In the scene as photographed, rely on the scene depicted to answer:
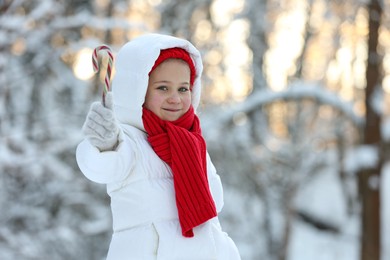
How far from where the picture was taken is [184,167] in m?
2.41

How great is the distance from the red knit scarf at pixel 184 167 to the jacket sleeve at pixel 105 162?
16 centimetres

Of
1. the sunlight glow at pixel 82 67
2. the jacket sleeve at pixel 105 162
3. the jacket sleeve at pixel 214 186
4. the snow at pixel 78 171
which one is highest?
the sunlight glow at pixel 82 67

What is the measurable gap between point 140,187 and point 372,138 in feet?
25.4

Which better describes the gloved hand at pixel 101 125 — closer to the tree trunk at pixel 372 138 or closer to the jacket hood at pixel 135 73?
the jacket hood at pixel 135 73

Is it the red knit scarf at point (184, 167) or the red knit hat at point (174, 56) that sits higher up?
the red knit hat at point (174, 56)

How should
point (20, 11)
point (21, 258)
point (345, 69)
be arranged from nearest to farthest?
point (21, 258), point (20, 11), point (345, 69)

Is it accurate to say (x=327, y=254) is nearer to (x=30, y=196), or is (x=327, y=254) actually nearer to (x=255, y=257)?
(x=255, y=257)

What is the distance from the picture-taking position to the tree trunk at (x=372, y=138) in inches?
377

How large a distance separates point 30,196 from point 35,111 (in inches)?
82.7

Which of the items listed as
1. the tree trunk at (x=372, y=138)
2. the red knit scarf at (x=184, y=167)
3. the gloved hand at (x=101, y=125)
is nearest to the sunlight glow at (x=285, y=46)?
the tree trunk at (x=372, y=138)

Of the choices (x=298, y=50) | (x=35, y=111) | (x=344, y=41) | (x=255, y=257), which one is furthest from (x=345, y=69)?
(x=35, y=111)

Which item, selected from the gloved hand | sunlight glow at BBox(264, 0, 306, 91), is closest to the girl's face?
the gloved hand

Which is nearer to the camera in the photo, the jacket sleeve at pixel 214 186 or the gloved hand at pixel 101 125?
the gloved hand at pixel 101 125

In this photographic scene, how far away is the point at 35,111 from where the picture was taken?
930 cm
